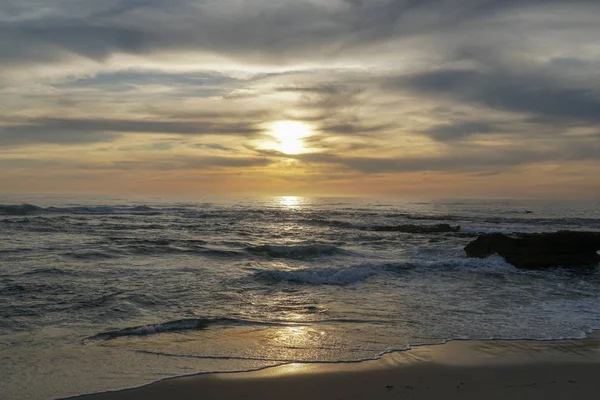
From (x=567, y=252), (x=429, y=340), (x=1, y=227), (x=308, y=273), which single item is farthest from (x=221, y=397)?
(x=1, y=227)

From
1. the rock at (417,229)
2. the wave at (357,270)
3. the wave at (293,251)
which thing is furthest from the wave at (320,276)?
the rock at (417,229)

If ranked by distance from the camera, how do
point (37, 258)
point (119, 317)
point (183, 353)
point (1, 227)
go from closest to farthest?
point (183, 353)
point (119, 317)
point (37, 258)
point (1, 227)

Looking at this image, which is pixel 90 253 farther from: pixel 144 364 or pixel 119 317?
pixel 144 364

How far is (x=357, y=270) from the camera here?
50.2 ft

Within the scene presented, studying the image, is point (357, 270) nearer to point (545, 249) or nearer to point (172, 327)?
point (172, 327)

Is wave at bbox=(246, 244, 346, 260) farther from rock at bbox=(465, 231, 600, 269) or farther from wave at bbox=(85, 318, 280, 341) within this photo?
wave at bbox=(85, 318, 280, 341)

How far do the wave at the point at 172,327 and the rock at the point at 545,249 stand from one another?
44.9ft

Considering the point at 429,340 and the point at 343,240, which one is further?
the point at 343,240

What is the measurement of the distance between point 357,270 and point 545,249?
9.05 meters

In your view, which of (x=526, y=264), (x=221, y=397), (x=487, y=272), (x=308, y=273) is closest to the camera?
(x=221, y=397)

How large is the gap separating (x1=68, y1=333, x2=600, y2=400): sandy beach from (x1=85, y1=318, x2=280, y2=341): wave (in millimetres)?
2296

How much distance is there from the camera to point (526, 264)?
18578 mm

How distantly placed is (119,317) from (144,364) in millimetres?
2773

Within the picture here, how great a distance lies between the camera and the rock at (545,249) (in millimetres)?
19016
